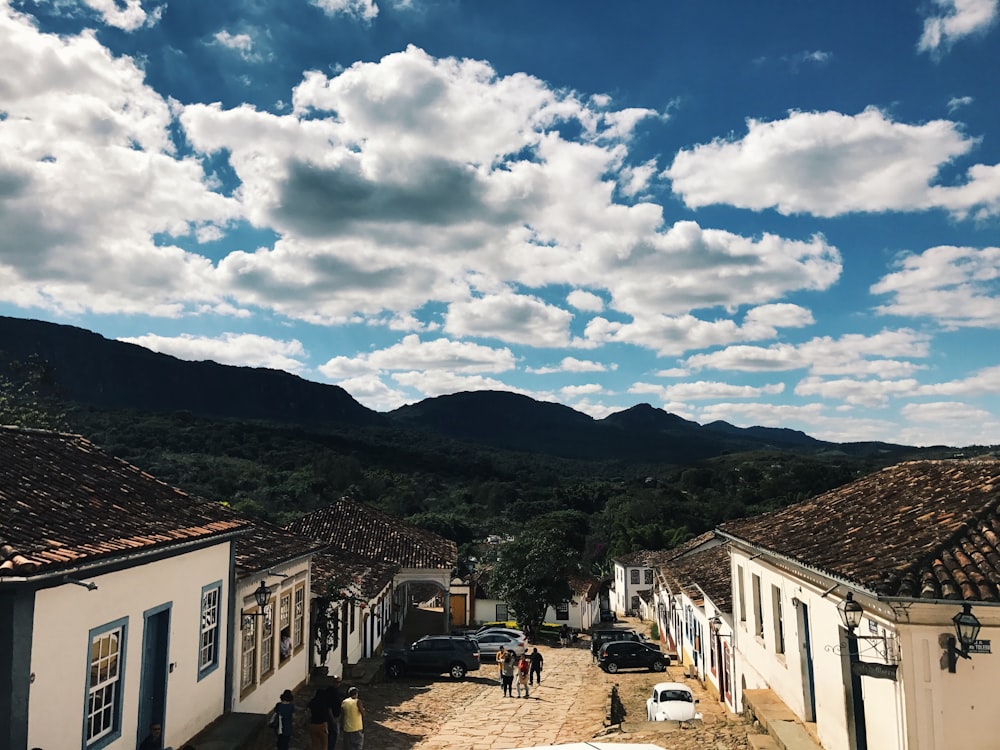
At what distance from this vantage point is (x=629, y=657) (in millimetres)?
29219

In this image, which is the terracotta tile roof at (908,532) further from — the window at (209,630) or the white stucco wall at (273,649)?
the white stucco wall at (273,649)

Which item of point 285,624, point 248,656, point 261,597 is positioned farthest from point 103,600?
point 285,624

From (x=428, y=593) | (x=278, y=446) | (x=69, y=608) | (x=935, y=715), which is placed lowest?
(x=428, y=593)

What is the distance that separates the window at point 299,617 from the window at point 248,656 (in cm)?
263

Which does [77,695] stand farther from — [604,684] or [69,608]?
[604,684]

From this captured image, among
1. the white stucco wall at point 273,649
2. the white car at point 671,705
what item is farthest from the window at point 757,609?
the white stucco wall at point 273,649

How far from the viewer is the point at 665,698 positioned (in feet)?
62.0

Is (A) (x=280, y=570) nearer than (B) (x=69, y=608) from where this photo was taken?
No

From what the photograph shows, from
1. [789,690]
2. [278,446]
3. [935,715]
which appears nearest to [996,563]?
[935,715]

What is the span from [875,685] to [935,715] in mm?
1145

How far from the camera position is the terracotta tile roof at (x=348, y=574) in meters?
19.9

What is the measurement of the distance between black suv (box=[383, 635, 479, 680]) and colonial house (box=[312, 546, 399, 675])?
1.29m

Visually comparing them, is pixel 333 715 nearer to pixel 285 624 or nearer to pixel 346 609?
pixel 285 624

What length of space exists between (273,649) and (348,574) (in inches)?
281
